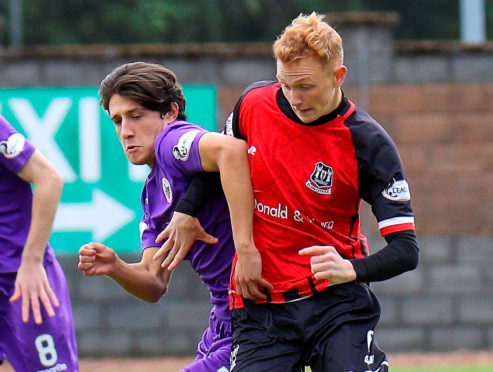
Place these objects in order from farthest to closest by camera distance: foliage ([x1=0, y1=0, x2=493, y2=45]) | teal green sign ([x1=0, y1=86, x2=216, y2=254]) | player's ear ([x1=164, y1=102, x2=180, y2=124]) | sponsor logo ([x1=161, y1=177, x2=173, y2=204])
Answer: foliage ([x1=0, y1=0, x2=493, y2=45])
teal green sign ([x1=0, y1=86, x2=216, y2=254])
player's ear ([x1=164, y1=102, x2=180, y2=124])
sponsor logo ([x1=161, y1=177, x2=173, y2=204])

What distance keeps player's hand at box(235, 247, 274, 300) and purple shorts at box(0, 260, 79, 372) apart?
1064 millimetres

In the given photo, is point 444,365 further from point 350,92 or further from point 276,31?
point 276,31

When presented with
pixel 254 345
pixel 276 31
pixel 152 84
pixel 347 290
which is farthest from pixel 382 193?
pixel 276 31

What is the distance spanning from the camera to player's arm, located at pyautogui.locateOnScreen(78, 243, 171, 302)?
398 centimetres

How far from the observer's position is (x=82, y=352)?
8.91 meters

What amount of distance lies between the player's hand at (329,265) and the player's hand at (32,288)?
1312 millimetres

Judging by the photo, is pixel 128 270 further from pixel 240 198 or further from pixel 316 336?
pixel 316 336

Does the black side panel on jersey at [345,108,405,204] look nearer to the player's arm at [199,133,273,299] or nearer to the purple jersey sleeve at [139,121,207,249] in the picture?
the player's arm at [199,133,273,299]

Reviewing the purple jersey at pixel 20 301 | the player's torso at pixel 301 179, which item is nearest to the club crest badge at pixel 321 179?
the player's torso at pixel 301 179

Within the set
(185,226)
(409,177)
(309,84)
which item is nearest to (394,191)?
(309,84)

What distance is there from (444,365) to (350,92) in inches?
94.1

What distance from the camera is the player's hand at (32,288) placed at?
4.35 metres

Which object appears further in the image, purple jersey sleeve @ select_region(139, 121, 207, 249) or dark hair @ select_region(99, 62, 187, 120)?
dark hair @ select_region(99, 62, 187, 120)

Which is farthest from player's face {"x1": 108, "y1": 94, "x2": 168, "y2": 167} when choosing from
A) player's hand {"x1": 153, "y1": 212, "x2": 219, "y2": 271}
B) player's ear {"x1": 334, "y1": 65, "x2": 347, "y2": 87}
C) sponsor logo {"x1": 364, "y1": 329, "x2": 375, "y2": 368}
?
sponsor logo {"x1": 364, "y1": 329, "x2": 375, "y2": 368}
